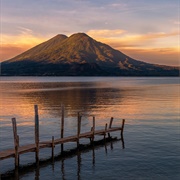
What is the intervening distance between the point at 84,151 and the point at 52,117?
20.4m

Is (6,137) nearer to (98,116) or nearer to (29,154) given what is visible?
(29,154)

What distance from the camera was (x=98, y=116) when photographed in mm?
50719

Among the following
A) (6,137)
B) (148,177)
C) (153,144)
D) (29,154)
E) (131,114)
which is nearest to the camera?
(148,177)

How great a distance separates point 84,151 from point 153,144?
704 centimetres

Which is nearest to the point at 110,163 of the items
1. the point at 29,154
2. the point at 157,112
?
the point at 29,154

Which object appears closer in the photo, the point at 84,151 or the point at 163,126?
the point at 84,151

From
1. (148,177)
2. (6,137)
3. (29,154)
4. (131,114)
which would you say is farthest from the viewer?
(131,114)

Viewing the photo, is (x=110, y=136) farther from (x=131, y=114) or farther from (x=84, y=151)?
(x=131, y=114)

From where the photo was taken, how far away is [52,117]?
4934cm

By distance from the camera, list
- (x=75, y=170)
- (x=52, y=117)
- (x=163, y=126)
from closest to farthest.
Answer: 1. (x=75, y=170)
2. (x=163, y=126)
3. (x=52, y=117)

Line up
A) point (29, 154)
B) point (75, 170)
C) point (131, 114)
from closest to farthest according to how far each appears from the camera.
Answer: point (75, 170) < point (29, 154) < point (131, 114)

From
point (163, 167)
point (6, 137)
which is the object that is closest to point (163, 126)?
point (163, 167)

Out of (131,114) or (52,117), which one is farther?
(131,114)

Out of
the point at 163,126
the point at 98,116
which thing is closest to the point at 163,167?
the point at 163,126
